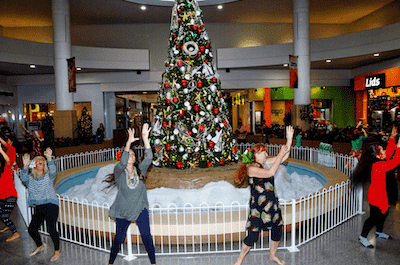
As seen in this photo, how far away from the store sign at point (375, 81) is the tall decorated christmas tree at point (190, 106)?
12178 mm

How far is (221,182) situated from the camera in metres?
5.95

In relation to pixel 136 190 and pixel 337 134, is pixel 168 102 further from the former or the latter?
pixel 337 134

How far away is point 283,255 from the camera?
4062 millimetres

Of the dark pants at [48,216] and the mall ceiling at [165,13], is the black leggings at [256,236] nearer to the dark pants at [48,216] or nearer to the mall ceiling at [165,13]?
the dark pants at [48,216]

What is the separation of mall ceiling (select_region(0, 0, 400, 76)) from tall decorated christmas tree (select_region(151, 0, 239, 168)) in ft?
28.7

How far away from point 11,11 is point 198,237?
620 inches

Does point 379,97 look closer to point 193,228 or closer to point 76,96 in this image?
point 193,228

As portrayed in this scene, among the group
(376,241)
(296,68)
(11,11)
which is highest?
(11,11)

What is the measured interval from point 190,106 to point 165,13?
10.8m

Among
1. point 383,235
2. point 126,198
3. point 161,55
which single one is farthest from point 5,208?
point 161,55

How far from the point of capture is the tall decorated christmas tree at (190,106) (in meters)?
6.46

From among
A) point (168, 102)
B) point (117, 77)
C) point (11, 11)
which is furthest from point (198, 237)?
point (11, 11)

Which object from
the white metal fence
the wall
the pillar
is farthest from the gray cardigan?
the wall

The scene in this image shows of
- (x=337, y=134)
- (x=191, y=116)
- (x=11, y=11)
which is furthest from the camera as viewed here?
(x=11, y=11)
